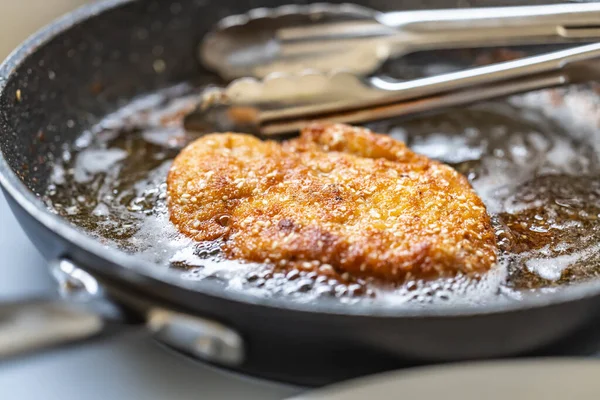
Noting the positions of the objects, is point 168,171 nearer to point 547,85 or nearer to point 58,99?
point 58,99

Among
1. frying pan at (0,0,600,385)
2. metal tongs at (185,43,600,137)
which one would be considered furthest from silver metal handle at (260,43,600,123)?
frying pan at (0,0,600,385)

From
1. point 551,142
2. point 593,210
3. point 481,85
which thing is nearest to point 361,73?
point 481,85

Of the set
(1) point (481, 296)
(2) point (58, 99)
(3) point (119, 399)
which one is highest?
(2) point (58, 99)

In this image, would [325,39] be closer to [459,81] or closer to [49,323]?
[459,81]

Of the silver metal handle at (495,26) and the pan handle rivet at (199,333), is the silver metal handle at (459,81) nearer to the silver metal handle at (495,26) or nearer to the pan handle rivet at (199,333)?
the silver metal handle at (495,26)

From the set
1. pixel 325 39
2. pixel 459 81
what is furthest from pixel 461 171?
pixel 325 39

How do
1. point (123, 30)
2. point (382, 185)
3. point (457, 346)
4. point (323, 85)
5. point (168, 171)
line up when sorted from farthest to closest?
point (123, 30)
point (323, 85)
point (168, 171)
point (382, 185)
point (457, 346)
